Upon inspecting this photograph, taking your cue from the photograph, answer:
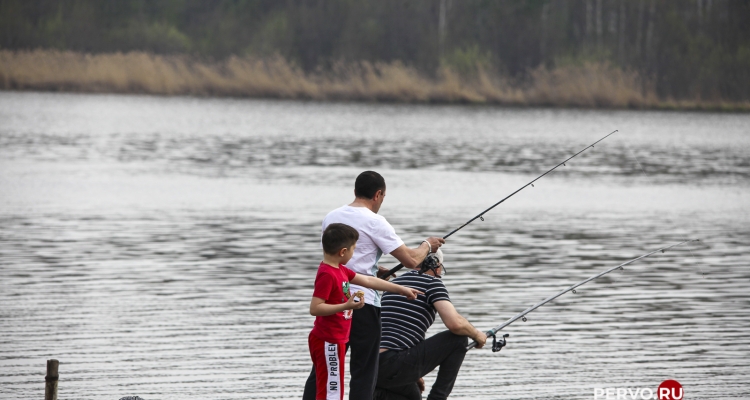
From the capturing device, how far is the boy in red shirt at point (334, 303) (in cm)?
530

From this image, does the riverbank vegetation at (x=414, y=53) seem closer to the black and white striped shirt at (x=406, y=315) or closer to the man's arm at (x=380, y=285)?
the black and white striped shirt at (x=406, y=315)

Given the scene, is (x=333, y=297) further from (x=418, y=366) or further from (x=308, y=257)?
(x=308, y=257)

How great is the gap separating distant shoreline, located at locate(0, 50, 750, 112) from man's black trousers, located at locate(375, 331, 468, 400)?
38.0 m

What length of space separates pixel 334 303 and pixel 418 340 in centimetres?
70

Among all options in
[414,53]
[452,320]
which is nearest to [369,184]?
[452,320]

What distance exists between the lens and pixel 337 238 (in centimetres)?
530

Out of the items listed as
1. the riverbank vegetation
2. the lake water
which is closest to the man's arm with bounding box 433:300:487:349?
the lake water

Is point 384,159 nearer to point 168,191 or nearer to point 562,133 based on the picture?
point 168,191

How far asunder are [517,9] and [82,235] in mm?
42439

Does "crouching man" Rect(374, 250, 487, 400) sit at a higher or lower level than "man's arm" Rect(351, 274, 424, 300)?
lower

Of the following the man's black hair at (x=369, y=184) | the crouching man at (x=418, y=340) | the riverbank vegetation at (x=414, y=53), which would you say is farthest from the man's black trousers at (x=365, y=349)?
the riverbank vegetation at (x=414, y=53)

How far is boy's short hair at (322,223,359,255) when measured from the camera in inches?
209

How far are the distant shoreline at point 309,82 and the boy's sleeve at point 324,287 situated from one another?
3863 cm

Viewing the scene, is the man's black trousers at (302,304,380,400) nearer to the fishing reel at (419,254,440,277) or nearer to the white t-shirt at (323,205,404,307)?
the white t-shirt at (323,205,404,307)
